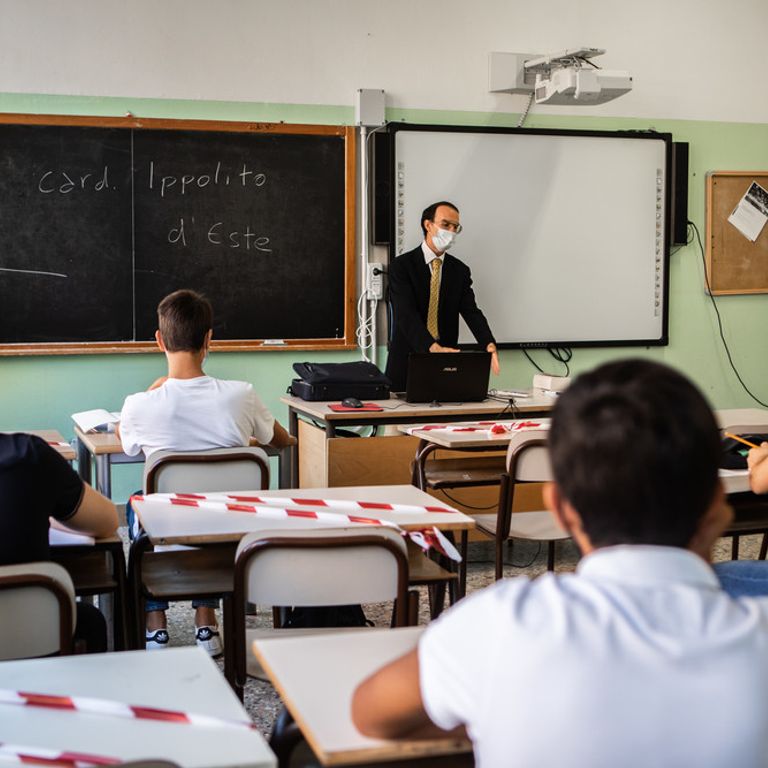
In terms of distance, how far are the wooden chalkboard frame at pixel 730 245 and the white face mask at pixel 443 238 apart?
→ 6.93 ft

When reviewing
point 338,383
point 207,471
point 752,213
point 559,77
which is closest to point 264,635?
point 207,471

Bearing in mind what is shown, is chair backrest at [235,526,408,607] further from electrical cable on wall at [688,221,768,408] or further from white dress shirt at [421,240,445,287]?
electrical cable on wall at [688,221,768,408]

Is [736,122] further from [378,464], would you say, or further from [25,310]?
[25,310]

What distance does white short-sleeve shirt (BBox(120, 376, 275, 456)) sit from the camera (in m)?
3.52

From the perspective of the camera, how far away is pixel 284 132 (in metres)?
6.22

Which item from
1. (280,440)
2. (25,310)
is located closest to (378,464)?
(280,440)

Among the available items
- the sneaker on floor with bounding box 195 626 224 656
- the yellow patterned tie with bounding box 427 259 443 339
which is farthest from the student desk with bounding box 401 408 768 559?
the yellow patterned tie with bounding box 427 259 443 339

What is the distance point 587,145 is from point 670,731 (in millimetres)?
6149

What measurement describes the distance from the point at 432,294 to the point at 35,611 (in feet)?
13.8

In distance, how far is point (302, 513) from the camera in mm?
2863

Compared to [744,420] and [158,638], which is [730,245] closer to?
[744,420]

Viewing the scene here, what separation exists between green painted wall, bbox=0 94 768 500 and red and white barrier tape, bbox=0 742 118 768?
484 centimetres

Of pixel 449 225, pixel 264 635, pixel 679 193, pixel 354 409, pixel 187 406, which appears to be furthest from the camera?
pixel 679 193

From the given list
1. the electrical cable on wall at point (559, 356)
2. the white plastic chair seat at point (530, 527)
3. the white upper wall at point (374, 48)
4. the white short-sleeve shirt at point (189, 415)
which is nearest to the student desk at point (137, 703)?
the white short-sleeve shirt at point (189, 415)
